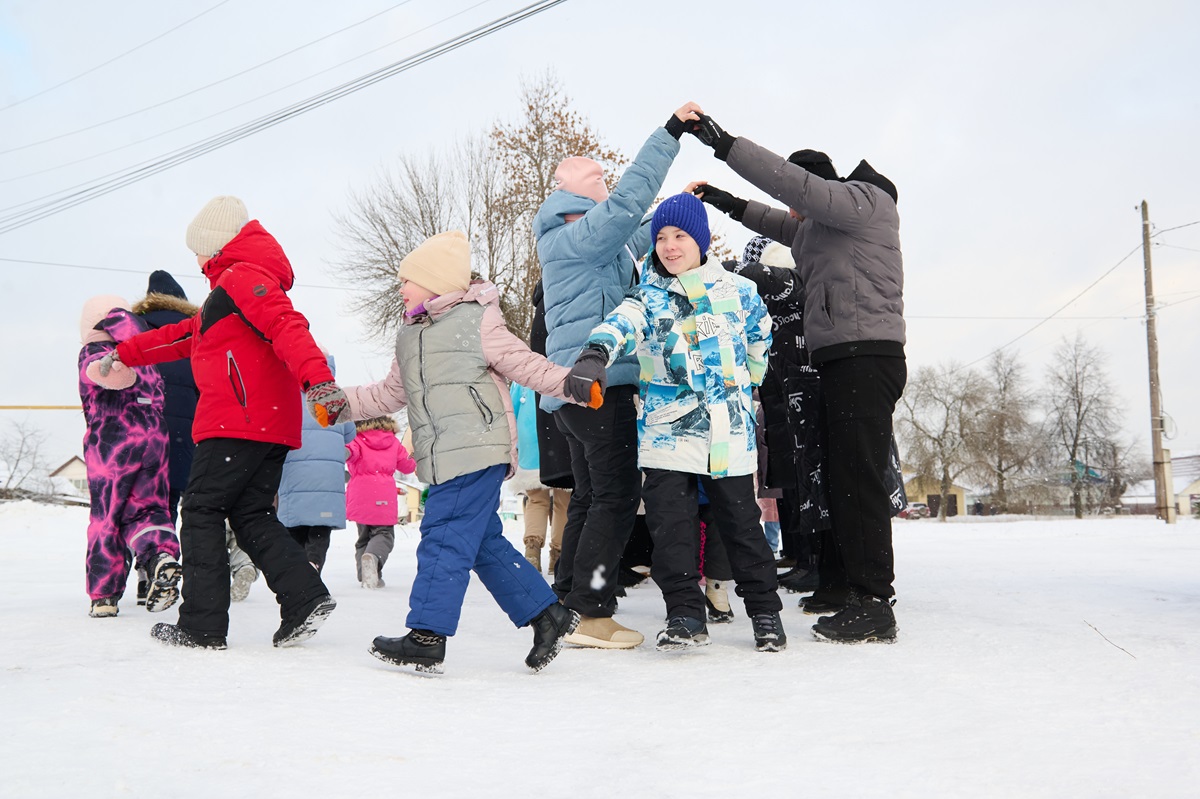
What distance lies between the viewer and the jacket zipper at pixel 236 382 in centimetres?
376

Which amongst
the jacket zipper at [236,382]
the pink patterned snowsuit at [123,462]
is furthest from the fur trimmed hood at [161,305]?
the jacket zipper at [236,382]

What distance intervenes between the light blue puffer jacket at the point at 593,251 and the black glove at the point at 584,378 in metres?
0.64

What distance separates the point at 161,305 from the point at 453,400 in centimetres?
261

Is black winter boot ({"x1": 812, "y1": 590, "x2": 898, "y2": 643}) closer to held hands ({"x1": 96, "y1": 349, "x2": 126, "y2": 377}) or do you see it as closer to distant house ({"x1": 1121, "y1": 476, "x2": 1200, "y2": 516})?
held hands ({"x1": 96, "y1": 349, "x2": 126, "y2": 377})

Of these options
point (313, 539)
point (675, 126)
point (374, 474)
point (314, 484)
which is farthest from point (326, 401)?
point (374, 474)

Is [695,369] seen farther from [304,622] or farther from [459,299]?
[304,622]

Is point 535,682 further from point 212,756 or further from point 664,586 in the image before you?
point 212,756

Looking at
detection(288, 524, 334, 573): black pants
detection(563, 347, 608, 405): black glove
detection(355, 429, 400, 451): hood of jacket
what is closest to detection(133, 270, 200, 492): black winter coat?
detection(288, 524, 334, 573): black pants

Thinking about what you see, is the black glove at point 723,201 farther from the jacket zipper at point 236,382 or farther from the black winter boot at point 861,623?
the jacket zipper at point 236,382

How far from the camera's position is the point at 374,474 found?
7.53m

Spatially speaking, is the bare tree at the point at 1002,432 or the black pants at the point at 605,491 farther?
the bare tree at the point at 1002,432

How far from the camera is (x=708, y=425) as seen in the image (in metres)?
3.82

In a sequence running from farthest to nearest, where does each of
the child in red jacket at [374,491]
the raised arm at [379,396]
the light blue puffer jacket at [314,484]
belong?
the child in red jacket at [374,491]
the light blue puffer jacket at [314,484]
the raised arm at [379,396]

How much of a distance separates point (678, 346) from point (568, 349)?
581mm
